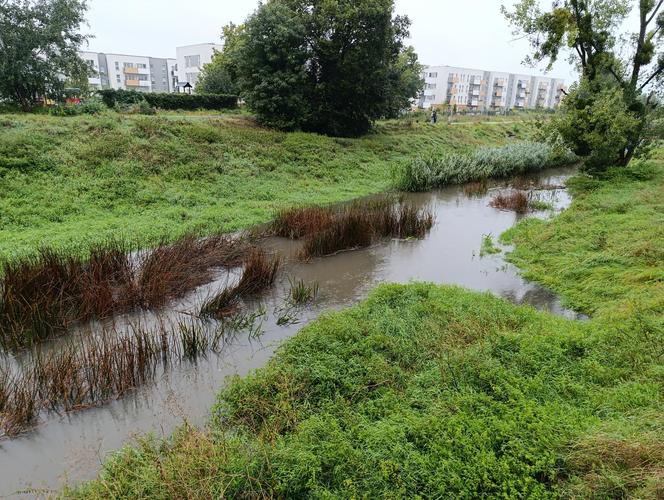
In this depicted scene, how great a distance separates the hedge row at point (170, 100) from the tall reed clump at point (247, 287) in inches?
754

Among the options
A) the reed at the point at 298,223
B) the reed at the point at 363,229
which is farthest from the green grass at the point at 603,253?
the reed at the point at 298,223

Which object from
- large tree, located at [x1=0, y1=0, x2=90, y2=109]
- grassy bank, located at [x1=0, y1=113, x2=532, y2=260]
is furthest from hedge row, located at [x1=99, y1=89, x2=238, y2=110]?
grassy bank, located at [x1=0, y1=113, x2=532, y2=260]

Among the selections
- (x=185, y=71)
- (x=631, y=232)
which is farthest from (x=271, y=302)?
(x=185, y=71)

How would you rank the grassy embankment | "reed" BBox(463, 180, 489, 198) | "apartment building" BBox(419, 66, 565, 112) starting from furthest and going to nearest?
"apartment building" BBox(419, 66, 565, 112) < "reed" BBox(463, 180, 489, 198) < the grassy embankment

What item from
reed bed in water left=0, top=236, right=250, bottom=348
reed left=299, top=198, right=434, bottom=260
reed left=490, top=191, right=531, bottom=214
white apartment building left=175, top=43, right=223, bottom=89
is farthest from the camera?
white apartment building left=175, top=43, right=223, bottom=89

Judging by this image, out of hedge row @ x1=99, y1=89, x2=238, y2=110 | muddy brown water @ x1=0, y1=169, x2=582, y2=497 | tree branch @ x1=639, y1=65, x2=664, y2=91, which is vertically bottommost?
muddy brown water @ x1=0, y1=169, x2=582, y2=497

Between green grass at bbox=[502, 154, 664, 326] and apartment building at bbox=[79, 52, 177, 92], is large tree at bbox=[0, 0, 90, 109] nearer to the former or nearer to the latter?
green grass at bbox=[502, 154, 664, 326]

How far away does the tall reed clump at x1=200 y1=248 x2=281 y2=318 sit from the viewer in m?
7.13

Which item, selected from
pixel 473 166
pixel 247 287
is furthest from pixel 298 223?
pixel 473 166

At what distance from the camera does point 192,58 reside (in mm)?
70188

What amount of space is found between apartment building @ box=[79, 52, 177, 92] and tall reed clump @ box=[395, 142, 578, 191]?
68761 mm

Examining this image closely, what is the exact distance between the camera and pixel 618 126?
15859mm

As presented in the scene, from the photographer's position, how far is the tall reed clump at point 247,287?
713 centimetres

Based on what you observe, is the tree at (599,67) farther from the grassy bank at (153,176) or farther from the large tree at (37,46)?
the large tree at (37,46)
